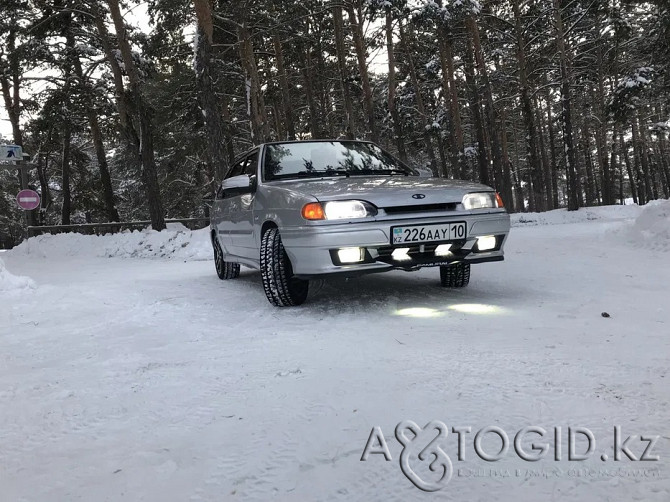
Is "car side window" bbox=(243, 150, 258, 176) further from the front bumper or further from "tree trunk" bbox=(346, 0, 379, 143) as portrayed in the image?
"tree trunk" bbox=(346, 0, 379, 143)

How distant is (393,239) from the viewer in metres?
3.92

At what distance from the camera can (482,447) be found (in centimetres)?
175

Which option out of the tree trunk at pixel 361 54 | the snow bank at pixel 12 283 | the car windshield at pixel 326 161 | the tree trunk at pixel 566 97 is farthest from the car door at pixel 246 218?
the tree trunk at pixel 566 97

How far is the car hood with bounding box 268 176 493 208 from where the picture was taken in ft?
13.1

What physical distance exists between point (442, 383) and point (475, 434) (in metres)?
0.55

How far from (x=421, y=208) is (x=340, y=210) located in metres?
0.70

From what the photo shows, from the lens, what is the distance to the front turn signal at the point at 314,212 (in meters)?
3.92

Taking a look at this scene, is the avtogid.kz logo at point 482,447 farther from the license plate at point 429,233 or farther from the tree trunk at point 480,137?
the tree trunk at point 480,137

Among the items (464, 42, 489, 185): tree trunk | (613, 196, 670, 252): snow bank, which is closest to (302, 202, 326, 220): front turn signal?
(613, 196, 670, 252): snow bank

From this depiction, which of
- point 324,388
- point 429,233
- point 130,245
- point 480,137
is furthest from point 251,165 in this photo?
point 480,137

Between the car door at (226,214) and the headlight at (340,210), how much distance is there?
2.12m

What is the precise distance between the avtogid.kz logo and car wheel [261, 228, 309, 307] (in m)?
2.56

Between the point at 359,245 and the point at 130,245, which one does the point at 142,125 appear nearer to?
the point at 130,245

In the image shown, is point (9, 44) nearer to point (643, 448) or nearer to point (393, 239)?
point (393, 239)
